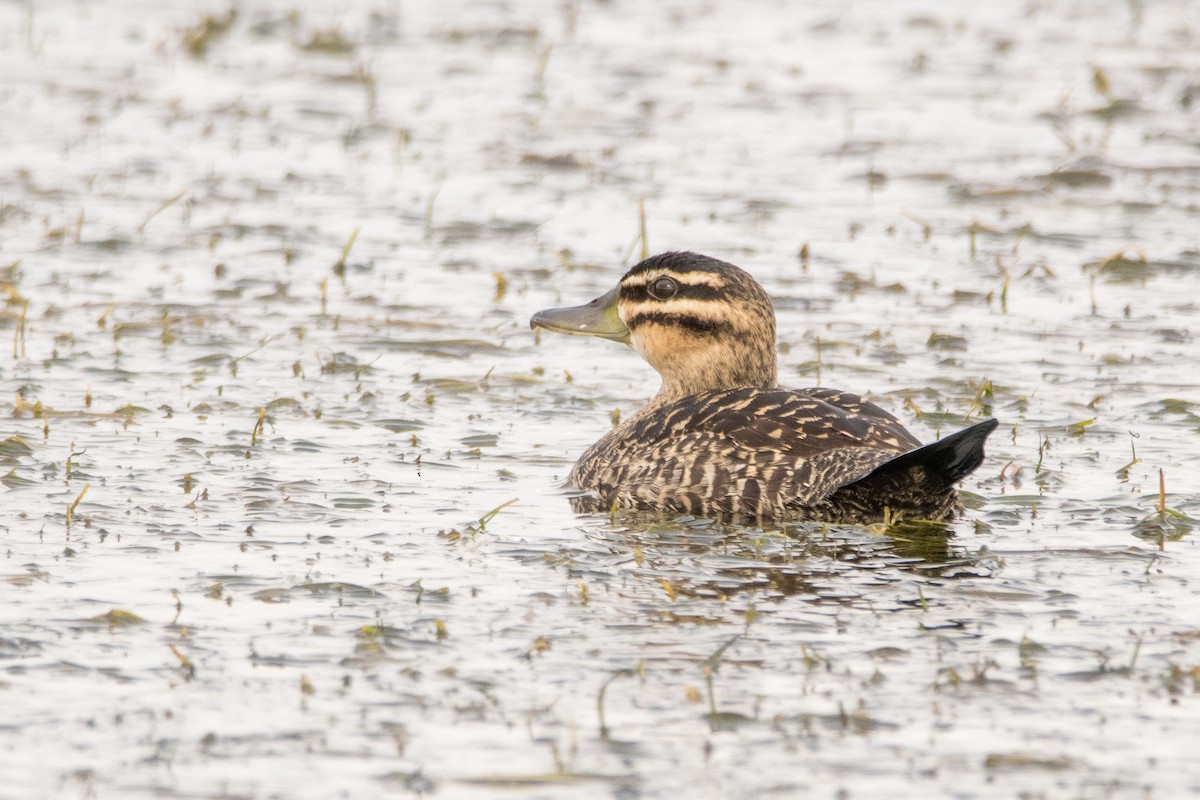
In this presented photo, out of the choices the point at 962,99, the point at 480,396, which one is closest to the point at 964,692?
the point at 480,396

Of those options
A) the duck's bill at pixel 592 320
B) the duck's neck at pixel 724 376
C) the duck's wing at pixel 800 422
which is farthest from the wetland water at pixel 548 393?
the duck's neck at pixel 724 376

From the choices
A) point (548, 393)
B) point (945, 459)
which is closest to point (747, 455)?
point (945, 459)

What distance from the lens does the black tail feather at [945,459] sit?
8031 millimetres

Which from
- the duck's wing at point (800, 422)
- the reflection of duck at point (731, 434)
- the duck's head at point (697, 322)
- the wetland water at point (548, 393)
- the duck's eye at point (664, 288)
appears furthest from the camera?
the duck's eye at point (664, 288)

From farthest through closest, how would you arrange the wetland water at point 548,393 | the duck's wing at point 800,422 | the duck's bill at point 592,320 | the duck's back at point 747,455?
the duck's bill at point 592,320 → the duck's wing at point 800,422 → the duck's back at point 747,455 → the wetland water at point 548,393

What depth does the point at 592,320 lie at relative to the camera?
10352 mm

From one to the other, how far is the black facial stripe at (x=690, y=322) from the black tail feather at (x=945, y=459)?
1.54 metres

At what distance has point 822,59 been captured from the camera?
2125cm

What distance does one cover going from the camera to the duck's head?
979 centimetres

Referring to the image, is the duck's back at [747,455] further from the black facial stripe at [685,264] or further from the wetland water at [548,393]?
the black facial stripe at [685,264]

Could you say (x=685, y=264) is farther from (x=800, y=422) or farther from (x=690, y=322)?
(x=800, y=422)

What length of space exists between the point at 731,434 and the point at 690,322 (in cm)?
99

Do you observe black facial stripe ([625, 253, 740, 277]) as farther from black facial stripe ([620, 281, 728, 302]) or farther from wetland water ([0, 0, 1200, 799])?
wetland water ([0, 0, 1200, 799])

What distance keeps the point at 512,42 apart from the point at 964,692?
1594 centimetres
